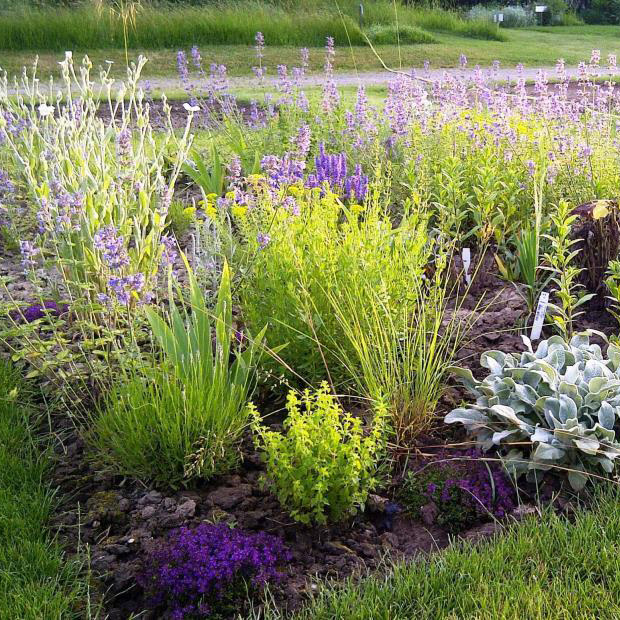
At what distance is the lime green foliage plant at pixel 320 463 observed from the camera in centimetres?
262

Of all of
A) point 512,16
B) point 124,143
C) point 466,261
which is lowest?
Answer: point 466,261

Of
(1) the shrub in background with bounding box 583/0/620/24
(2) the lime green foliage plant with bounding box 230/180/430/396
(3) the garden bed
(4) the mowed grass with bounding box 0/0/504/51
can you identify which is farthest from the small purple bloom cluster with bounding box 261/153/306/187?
(1) the shrub in background with bounding box 583/0/620/24

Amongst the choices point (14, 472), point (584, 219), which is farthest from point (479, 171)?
point (14, 472)

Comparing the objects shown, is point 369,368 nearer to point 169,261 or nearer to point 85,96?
point 169,261

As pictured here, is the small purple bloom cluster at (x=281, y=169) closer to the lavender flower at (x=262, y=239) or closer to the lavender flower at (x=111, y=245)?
the lavender flower at (x=262, y=239)

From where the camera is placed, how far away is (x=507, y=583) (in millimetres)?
2373

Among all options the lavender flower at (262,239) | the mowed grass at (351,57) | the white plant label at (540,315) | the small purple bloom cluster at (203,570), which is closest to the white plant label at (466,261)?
the white plant label at (540,315)

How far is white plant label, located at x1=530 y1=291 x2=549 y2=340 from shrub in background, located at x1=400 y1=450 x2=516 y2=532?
0.85m

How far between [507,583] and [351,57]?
1235 cm

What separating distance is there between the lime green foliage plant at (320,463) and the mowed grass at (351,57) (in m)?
10.9

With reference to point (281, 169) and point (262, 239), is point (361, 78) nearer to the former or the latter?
point (281, 169)

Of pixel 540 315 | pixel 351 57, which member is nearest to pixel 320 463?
pixel 540 315

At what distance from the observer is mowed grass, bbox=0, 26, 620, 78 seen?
43.5 ft

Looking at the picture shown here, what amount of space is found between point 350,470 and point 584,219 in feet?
7.96
